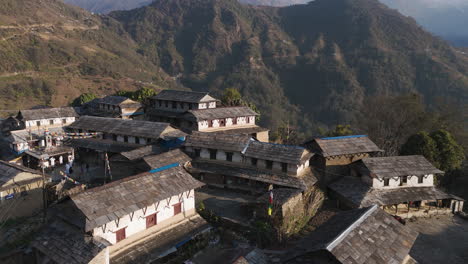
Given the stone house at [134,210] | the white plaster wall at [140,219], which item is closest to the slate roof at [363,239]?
the stone house at [134,210]

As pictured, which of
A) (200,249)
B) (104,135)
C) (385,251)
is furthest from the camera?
(104,135)

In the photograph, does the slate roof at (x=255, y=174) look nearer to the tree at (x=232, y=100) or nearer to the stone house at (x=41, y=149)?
the stone house at (x=41, y=149)

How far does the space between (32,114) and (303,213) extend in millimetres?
46617

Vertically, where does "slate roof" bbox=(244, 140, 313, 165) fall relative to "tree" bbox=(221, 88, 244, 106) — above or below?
below

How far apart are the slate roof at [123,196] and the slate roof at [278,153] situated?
10.3m

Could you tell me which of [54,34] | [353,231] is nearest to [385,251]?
[353,231]

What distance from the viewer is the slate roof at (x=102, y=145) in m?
43.0

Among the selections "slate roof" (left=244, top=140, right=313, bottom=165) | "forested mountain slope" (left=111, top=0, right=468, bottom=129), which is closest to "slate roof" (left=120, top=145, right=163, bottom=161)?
"slate roof" (left=244, top=140, right=313, bottom=165)

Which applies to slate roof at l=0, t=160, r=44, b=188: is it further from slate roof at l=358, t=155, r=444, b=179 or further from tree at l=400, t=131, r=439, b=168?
tree at l=400, t=131, r=439, b=168

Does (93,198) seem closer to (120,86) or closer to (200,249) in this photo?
(200,249)

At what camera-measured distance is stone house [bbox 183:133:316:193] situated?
33.9 metres

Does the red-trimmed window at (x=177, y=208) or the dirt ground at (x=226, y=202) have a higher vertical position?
the red-trimmed window at (x=177, y=208)

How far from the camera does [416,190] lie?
34625 mm

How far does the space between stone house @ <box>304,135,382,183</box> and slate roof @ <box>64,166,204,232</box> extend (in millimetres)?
16083
